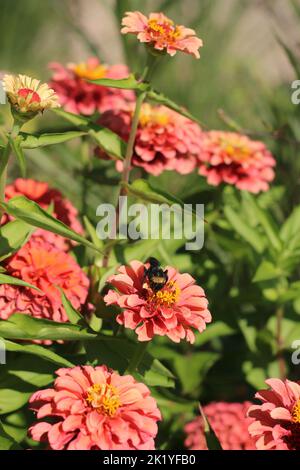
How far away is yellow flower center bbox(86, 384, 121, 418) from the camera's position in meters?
0.85

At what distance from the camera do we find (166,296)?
0.94 m

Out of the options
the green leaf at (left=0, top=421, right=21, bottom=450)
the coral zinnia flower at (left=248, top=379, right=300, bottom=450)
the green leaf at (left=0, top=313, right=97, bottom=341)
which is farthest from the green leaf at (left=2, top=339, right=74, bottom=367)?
the coral zinnia flower at (left=248, top=379, right=300, bottom=450)

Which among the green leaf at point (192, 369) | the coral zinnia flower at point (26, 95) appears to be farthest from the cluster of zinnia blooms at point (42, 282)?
the green leaf at point (192, 369)

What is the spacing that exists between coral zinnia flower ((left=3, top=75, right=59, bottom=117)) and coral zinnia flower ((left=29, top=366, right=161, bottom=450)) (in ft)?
1.12

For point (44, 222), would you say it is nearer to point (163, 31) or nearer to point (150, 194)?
point (150, 194)

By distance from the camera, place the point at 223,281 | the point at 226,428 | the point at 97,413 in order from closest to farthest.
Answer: the point at 97,413
the point at 226,428
the point at 223,281

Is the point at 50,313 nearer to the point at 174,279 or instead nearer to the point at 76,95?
the point at 174,279

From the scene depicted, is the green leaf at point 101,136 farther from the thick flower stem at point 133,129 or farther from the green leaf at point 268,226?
the green leaf at point 268,226

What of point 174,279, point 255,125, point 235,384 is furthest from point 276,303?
point 255,125

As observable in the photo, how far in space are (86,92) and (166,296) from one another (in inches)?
26.6

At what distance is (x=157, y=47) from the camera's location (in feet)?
3.55

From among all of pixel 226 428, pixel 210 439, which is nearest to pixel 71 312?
pixel 210 439

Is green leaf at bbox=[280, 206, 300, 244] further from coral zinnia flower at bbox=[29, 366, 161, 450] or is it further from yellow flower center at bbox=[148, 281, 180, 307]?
coral zinnia flower at bbox=[29, 366, 161, 450]

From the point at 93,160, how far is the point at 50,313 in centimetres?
56
